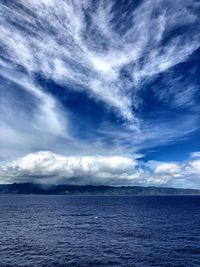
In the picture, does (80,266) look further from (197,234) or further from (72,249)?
(197,234)

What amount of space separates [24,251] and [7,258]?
6.28m

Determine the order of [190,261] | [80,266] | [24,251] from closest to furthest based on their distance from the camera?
[80,266]
[190,261]
[24,251]

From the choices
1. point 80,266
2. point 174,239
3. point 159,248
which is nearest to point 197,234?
point 174,239

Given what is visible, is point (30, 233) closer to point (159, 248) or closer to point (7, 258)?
point (7, 258)

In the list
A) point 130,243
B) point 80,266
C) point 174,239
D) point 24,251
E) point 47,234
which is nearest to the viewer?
point 80,266

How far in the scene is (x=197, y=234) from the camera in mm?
96312

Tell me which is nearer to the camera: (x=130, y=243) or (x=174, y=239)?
(x=130, y=243)

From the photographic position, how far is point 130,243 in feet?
258

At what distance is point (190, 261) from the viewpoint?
204 ft

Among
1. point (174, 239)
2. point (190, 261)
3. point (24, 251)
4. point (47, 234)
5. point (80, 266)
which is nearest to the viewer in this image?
Result: point (80, 266)

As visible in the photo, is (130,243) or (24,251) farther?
(130,243)

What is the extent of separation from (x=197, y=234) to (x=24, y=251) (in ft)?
216

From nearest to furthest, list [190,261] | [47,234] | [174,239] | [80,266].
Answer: [80,266] → [190,261] → [174,239] → [47,234]

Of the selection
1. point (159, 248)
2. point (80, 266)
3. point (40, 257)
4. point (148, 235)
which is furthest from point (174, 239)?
point (40, 257)
